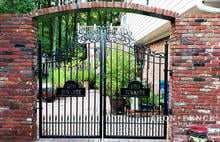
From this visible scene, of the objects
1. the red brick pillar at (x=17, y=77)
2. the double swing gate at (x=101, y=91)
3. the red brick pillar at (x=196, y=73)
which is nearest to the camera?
the red brick pillar at (x=196, y=73)

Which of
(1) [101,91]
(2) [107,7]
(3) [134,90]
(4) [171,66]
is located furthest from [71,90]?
(4) [171,66]

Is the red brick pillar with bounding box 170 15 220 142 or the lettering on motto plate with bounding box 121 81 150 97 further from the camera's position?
the lettering on motto plate with bounding box 121 81 150 97

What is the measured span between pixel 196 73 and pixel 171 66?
1.65ft

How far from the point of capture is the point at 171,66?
4.73 meters

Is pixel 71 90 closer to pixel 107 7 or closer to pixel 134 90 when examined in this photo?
pixel 134 90

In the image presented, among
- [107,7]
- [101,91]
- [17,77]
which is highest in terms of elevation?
[107,7]

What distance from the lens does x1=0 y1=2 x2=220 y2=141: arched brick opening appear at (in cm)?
449

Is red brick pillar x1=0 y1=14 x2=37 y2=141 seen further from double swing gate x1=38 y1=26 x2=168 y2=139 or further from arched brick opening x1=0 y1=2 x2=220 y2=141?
double swing gate x1=38 y1=26 x2=168 y2=139

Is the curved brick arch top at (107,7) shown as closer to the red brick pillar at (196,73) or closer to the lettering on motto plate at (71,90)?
the red brick pillar at (196,73)

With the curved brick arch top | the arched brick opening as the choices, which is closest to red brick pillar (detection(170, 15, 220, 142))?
the arched brick opening

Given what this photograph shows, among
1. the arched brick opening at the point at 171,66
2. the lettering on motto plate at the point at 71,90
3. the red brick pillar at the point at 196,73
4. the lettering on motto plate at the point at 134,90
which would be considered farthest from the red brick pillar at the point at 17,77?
the red brick pillar at the point at 196,73

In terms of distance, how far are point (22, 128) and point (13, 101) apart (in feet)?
1.90

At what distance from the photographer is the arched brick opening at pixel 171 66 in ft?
14.7

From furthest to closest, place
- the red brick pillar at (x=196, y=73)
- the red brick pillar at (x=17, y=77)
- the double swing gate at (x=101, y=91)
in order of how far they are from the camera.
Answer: the double swing gate at (x=101, y=91)
the red brick pillar at (x=17, y=77)
the red brick pillar at (x=196, y=73)
